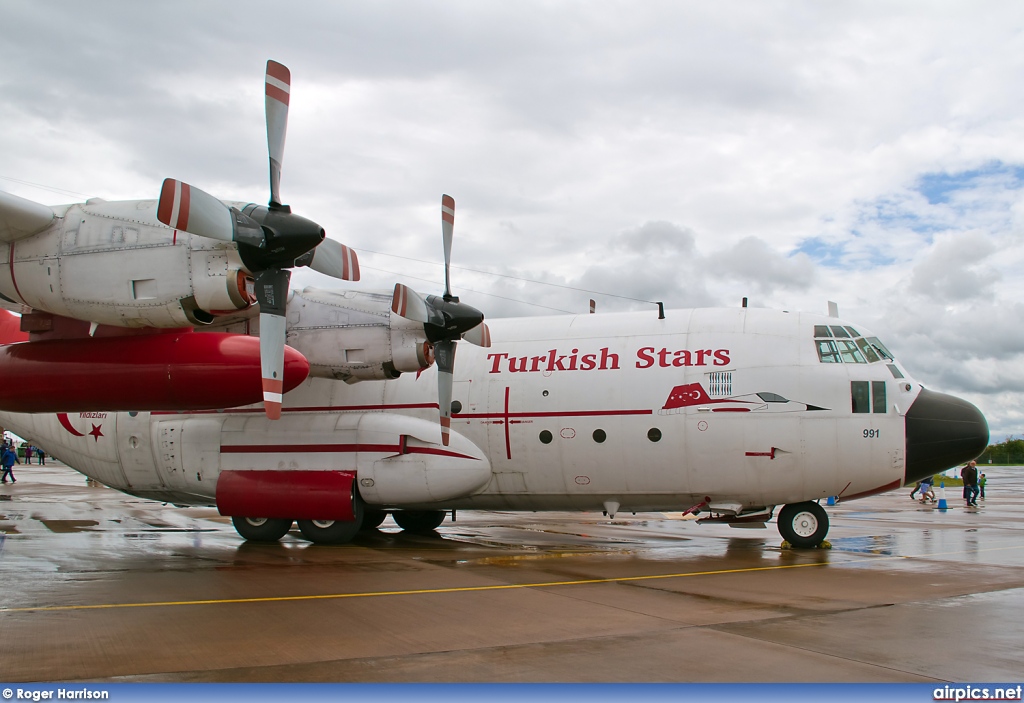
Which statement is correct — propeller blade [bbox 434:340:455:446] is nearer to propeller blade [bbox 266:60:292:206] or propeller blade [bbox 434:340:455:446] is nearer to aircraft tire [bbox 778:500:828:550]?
propeller blade [bbox 266:60:292:206]

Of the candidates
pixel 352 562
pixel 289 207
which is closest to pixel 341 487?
pixel 352 562

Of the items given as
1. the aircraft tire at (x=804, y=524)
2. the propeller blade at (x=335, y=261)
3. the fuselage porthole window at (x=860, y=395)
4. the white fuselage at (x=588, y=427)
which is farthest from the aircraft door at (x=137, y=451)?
the fuselage porthole window at (x=860, y=395)

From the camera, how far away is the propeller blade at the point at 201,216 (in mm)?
9234

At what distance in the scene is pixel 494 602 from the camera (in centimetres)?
874

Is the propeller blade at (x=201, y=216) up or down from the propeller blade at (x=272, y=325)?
up

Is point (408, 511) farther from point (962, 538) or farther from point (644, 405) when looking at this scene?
point (962, 538)

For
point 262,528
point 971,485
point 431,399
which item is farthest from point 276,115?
point 971,485

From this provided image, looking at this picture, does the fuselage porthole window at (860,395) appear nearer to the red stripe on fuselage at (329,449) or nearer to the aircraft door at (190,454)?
the red stripe on fuselage at (329,449)

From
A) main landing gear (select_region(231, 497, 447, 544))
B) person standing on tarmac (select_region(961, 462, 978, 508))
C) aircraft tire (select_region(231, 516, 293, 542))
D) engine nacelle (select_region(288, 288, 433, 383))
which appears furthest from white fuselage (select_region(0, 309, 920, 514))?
person standing on tarmac (select_region(961, 462, 978, 508))

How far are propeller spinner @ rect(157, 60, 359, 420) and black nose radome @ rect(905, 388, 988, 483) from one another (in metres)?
9.75

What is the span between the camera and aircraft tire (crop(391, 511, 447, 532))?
55.3 feet

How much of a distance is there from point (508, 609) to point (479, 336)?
6715 millimetres

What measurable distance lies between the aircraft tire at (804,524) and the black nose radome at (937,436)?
5.08 feet

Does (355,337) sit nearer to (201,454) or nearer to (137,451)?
(201,454)
